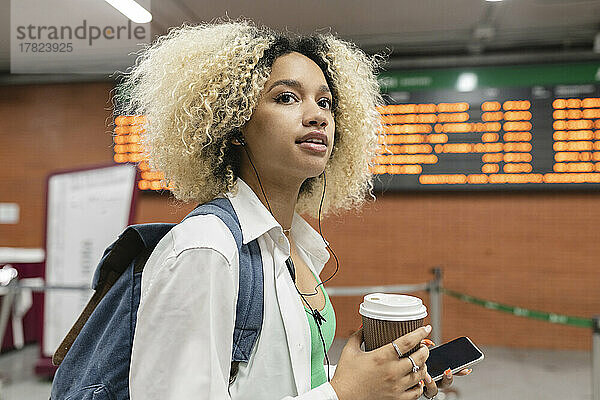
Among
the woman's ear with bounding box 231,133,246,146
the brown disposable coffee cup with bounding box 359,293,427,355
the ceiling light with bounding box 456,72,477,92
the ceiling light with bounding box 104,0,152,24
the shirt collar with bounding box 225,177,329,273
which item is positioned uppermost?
the ceiling light with bounding box 104,0,152,24

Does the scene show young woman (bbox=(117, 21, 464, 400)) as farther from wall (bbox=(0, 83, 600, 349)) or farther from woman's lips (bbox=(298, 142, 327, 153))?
wall (bbox=(0, 83, 600, 349))

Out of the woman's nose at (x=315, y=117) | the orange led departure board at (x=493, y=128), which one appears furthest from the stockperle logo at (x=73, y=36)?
the woman's nose at (x=315, y=117)

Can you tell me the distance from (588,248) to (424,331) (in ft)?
14.6

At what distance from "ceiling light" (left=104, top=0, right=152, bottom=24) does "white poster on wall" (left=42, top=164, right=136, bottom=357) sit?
3.66 feet

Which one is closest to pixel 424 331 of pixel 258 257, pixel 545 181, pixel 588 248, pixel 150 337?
pixel 258 257

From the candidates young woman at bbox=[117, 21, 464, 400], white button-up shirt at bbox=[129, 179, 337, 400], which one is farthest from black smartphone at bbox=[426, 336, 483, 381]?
white button-up shirt at bbox=[129, 179, 337, 400]

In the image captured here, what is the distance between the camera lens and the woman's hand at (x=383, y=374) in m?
0.95

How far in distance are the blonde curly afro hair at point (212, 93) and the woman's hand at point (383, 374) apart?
1.61 ft

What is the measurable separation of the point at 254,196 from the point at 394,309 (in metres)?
0.40

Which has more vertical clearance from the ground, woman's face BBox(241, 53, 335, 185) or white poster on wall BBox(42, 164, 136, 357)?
woman's face BBox(241, 53, 335, 185)

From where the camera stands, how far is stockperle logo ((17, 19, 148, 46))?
412 cm

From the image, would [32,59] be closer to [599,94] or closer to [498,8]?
[498,8]

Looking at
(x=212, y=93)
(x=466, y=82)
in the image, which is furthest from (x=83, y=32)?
(x=212, y=93)

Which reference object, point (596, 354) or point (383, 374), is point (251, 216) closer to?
point (383, 374)
